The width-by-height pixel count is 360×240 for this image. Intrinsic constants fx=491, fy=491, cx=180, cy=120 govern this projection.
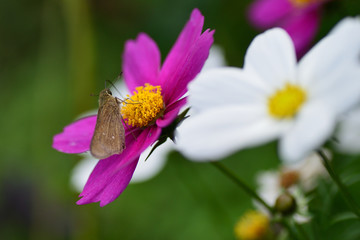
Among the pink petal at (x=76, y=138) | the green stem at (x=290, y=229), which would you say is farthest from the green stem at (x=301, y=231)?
the pink petal at (x=76, y=138)

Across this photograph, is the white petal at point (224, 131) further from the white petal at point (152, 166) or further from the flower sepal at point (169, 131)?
the white petal at point (152, 166)

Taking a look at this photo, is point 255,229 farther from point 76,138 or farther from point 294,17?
point 294,17

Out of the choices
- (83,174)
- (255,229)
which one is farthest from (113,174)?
(83,174)

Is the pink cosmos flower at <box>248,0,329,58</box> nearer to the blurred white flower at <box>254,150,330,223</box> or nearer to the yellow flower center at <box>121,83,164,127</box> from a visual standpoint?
the blurred white flower at <box>254,150,330,223</box>

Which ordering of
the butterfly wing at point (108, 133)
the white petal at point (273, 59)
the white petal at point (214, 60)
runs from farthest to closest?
the white petal at point (214, 60) < the butterfly wing at point (108, 133) < the white petal at point (273, 59)

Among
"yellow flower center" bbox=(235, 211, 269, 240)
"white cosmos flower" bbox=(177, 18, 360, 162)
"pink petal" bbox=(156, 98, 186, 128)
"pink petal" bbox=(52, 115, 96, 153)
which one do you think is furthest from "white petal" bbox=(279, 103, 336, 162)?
"yellow flower center" bbox=(235, 211, 269, 240)

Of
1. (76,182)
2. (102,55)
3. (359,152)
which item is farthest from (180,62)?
(102,55)

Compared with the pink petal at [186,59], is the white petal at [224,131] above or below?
below

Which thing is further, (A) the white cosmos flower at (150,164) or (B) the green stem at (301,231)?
(A) the white cosmos flower at (150,164)
